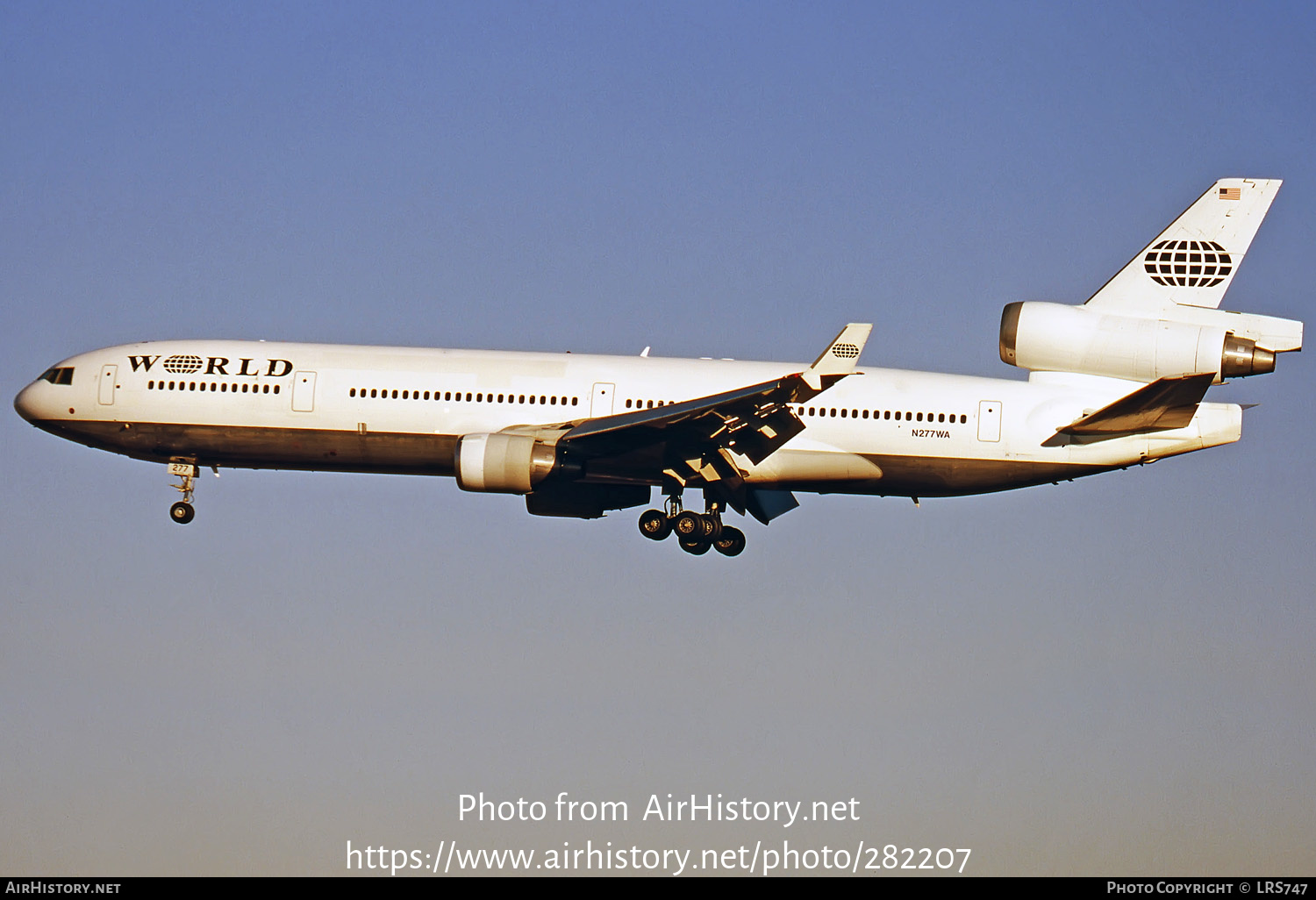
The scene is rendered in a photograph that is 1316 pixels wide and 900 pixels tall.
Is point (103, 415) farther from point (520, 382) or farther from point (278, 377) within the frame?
point (520, 382)

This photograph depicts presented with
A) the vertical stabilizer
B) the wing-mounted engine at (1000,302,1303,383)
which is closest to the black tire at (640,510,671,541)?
the wing-mounted engine at (1000,302,1303,383)

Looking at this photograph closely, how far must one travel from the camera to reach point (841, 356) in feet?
103

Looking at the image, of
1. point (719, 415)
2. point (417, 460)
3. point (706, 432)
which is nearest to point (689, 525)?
point (706, 432)

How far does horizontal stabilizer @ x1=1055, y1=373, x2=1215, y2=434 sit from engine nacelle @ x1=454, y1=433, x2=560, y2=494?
11.9 meters

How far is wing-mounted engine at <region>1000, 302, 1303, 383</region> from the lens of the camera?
35375 millimetres

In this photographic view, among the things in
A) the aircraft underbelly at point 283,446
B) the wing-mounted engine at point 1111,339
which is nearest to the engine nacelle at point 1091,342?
the wing-mounted engine at point 1111,339

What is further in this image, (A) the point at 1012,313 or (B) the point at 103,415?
(B) the point at 103,415

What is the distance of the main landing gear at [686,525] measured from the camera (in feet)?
122

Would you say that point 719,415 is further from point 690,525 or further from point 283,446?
point 283,446

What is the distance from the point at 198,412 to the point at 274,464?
221 cm

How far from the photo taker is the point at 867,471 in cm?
3688

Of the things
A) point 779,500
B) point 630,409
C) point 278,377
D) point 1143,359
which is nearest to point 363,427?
point 278,377

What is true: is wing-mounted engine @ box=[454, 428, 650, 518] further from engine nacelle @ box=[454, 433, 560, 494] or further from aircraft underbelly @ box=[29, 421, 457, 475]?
aircraft underbelly @ box=[29, 421, 457, 475]

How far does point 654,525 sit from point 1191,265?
1408cm
